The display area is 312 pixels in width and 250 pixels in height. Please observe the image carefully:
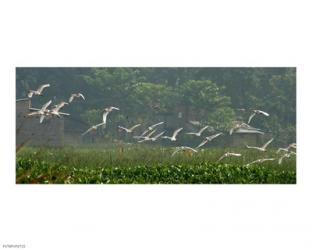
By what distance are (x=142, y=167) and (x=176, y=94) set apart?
104 inches

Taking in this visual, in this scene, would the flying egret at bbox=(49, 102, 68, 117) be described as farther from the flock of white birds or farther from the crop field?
the crop field

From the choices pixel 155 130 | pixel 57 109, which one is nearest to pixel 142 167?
pixel 155 130

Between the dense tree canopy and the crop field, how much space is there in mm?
863

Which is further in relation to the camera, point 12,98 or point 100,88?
point 100,88

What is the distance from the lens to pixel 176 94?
18016 mm

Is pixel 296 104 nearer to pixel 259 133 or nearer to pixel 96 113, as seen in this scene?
pixel 259 133

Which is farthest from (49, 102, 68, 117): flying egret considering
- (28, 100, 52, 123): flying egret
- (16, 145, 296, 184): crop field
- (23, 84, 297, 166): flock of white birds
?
(16, 145, 296, 184): crop field

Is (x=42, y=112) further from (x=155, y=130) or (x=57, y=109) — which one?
(x=155, y=130)

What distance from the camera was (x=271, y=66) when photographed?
16.9 m

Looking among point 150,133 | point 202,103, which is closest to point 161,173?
point 150,133

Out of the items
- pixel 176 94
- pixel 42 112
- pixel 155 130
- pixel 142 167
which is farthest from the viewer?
pixel 176 94

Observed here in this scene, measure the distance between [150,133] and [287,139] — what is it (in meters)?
3.09

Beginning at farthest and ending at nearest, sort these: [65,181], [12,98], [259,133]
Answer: [259,133]
[12,98]
[65,181]

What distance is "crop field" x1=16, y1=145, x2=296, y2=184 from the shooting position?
1539 cm
